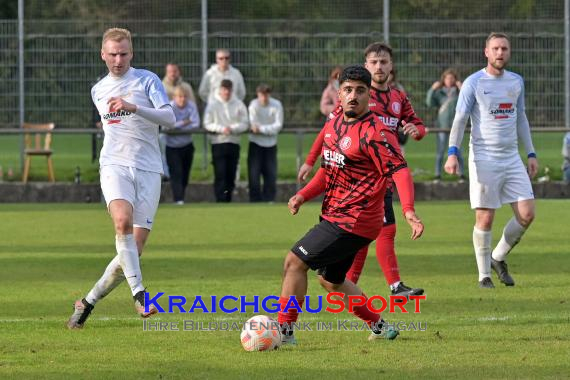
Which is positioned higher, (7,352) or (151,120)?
(151,120)

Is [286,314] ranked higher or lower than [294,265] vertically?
lower

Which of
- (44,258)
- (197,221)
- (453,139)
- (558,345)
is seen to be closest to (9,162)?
(197,221)

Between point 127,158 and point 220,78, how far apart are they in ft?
40.5

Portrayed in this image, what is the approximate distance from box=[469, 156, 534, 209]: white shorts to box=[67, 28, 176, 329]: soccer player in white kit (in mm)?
3424

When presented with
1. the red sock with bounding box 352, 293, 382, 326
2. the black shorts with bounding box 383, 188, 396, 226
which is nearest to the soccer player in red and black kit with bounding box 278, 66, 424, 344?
the red sock with bounding box 352, 293, 382, 326

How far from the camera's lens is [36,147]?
22938 millimetres

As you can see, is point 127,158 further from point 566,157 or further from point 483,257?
point 566,157

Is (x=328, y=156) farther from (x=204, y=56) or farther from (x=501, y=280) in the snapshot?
(x=204, y=56)

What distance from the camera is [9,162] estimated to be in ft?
75.6

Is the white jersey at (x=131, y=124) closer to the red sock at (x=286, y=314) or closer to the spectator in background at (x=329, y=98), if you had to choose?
the red sock at (x=286, y=314)

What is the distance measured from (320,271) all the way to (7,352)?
77.8 inches

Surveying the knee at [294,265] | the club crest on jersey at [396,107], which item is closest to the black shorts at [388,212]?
the club crest on jersey at [396,107]

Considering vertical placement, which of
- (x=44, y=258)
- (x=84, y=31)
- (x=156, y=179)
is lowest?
(x=44, y=258)

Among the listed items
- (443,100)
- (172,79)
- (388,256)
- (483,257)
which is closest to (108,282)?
(388,256)
